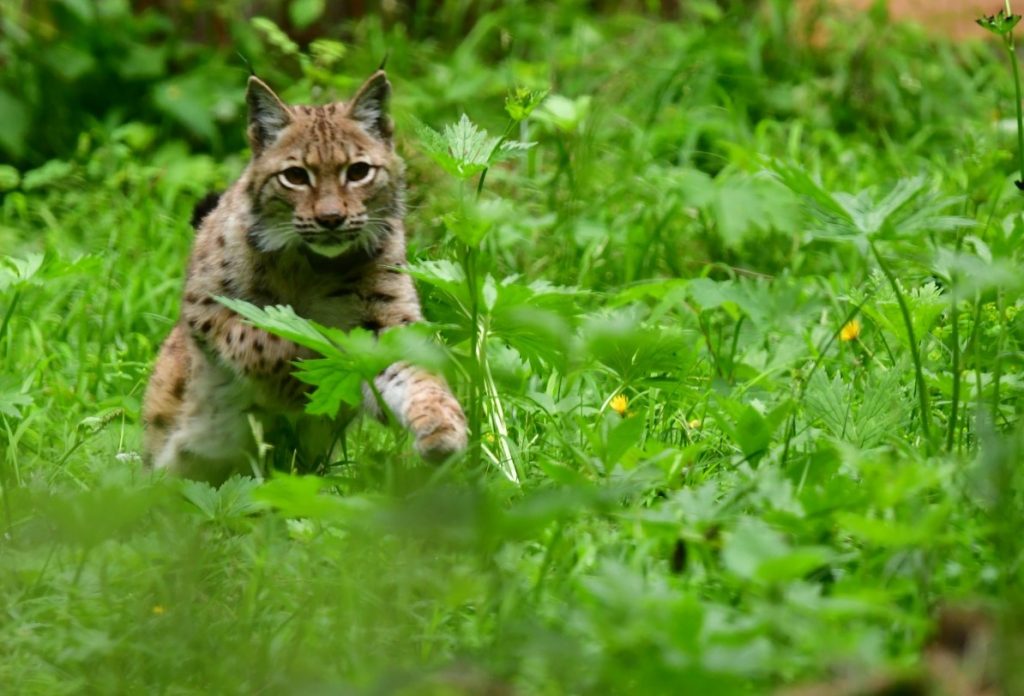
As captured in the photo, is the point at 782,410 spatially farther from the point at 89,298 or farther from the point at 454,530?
the point at 89,298

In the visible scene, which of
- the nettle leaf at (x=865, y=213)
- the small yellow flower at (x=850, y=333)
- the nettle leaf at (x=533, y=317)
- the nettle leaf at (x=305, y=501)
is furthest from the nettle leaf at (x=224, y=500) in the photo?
the small yellow flower at (x=850, y=333)

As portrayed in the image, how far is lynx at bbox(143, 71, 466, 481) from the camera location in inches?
163

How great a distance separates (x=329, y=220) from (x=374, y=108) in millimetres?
511

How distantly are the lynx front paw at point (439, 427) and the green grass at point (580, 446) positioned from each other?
0.18 ft

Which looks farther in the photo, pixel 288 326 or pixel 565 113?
pixel 565 113

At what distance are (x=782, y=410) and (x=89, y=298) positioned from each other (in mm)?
2821

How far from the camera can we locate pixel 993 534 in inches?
111

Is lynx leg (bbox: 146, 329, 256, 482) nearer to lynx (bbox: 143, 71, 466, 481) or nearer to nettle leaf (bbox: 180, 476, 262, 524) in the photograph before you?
lynx (bbox: 143, 71, 466, 481)

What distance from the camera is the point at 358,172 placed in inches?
167

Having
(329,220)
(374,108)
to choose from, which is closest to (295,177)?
(329,220)

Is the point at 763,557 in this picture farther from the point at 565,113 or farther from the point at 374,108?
the point at 565,113

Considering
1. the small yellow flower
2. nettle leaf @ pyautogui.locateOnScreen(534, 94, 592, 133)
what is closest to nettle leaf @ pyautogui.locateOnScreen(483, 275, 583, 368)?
the small yellow flower

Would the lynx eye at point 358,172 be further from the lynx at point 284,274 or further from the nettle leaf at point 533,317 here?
the nettle leaf at point 533,317

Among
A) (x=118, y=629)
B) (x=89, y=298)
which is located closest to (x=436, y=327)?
(x=118, y=629)
